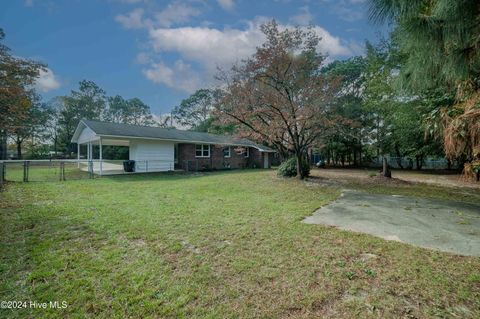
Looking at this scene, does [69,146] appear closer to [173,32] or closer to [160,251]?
[173,32]

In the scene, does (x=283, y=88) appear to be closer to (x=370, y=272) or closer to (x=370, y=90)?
(x=370, y=90)

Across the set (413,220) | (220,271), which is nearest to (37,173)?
(220,271)

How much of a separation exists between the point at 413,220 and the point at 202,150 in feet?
54.0

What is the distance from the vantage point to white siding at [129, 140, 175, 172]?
52.4 ft

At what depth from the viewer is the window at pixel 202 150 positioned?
19.3 metres

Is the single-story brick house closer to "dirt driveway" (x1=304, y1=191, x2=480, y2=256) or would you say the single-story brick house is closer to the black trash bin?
the black trash bin

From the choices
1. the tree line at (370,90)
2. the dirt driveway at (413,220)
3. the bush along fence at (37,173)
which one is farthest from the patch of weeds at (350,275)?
the bush along fence at (37,173)

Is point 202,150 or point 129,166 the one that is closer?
point 129,166

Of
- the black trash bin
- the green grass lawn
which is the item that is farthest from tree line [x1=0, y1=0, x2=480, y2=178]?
the black trash bin

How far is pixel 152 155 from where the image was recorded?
16750 mm

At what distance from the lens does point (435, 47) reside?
3041mm

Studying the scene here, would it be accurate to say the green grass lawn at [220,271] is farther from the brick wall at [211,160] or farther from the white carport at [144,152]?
the brick wall at [211,160]

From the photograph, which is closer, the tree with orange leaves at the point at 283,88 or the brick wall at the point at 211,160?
the tree with orange leaves at the point at 283,88

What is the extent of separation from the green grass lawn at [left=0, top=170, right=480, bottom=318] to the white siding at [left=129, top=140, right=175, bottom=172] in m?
11.6
